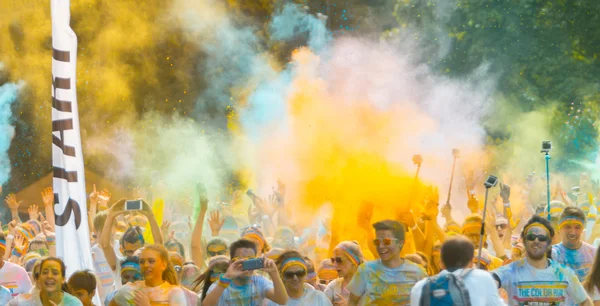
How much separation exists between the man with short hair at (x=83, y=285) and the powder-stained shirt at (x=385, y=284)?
6.41ft

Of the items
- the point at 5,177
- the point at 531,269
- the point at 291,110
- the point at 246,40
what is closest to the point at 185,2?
the point at 246,40

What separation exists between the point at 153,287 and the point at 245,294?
2.10 feet

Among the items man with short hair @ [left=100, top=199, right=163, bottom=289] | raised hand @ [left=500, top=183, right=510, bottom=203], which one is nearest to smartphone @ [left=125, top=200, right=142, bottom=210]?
man with short hair @ [left=100, top=199, right=163, bottom=289]

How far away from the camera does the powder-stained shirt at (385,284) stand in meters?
6.90

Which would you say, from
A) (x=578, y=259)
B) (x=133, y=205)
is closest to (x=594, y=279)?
(x=578, y=259)

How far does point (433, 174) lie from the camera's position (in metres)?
23.1

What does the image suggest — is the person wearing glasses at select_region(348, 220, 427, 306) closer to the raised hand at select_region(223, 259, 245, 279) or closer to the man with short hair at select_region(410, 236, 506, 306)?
the raised hand at select_region(223, 259, 245, 279)

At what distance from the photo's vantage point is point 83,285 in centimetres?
759

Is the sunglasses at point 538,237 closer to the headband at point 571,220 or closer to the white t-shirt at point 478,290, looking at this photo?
the headband at point 571,220

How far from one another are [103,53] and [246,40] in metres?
3.72

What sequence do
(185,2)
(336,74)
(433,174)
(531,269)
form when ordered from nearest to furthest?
(531,269) < (433,174) < (336,74) < (185,2)

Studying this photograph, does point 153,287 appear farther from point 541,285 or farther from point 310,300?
point 541,285

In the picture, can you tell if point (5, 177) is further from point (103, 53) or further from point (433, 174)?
point (433, 174)

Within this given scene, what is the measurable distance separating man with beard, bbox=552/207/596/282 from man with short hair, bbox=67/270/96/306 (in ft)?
11.4
